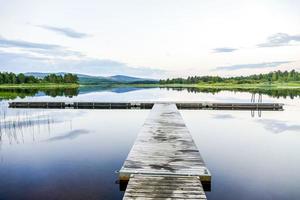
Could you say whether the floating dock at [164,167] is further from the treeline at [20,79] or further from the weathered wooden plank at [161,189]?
the treeline at [20,79]

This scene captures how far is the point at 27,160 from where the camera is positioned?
37.7ft

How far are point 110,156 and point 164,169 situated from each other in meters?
4.81

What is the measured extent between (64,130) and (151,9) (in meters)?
16.2

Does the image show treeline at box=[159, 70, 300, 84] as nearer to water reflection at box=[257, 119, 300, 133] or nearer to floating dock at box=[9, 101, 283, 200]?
water reflection at box=[257, 119, 300, 133]

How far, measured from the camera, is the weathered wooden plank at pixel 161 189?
20.1ft

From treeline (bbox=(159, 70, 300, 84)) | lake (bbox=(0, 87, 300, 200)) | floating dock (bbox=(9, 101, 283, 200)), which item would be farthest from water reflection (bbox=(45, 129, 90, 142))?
treeline (bbox=(159, 70, 300, 84))

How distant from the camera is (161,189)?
6.53 meters

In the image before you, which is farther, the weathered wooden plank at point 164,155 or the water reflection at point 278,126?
the water reflection at point 278,126

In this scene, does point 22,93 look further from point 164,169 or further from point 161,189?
point 161,189

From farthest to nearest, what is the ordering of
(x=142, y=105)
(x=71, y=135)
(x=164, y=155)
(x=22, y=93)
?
1. (x=22, y=93)
2. (x=142, y=105)
3. (x=71, y=135)
4. (x=164, y=155)

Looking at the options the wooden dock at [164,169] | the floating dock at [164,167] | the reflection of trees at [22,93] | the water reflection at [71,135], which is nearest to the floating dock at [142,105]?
the water reflection at [71,135]

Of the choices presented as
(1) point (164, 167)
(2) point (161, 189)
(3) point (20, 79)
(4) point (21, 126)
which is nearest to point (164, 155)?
(1) point (164, 167)

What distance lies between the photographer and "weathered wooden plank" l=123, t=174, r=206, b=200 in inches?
242

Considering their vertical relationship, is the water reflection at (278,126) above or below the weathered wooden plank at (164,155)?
below
